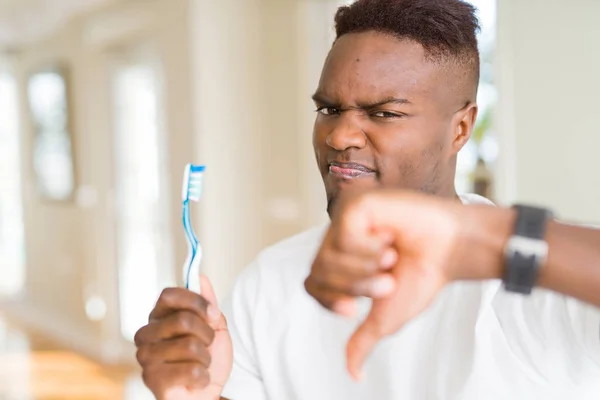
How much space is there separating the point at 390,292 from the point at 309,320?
2.00ft

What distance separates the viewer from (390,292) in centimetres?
52

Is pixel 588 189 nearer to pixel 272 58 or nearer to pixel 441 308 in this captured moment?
pixel 441 308

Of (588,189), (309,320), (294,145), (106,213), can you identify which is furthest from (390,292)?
(106,213)

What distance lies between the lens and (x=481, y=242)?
21.1 inches

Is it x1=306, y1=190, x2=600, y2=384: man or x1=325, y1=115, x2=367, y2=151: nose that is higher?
x1=325, y1=115, x2=367, y2=151: nose

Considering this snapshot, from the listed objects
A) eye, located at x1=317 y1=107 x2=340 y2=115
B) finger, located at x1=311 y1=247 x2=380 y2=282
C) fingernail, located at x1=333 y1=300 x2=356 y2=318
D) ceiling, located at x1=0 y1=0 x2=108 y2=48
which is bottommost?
fingernail, located at x1=333 y1=300 x2=356 y2=318

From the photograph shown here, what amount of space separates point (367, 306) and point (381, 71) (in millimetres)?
375

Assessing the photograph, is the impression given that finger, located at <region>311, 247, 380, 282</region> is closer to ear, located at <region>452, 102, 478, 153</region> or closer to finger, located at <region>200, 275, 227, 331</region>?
finger, located at <region>200, 275, 227, 331</region>

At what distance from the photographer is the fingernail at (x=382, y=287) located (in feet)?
1.67

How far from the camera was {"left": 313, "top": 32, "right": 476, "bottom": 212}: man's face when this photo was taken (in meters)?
0.94

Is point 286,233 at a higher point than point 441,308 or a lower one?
lower

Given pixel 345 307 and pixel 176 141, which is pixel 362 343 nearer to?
pixel 345 307

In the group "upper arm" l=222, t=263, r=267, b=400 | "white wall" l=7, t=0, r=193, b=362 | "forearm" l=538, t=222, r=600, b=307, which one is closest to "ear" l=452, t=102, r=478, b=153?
"upper arm" l=222, t=263, r=267, b=400

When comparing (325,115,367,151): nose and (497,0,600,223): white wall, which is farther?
(497,0,600,223): white wall
